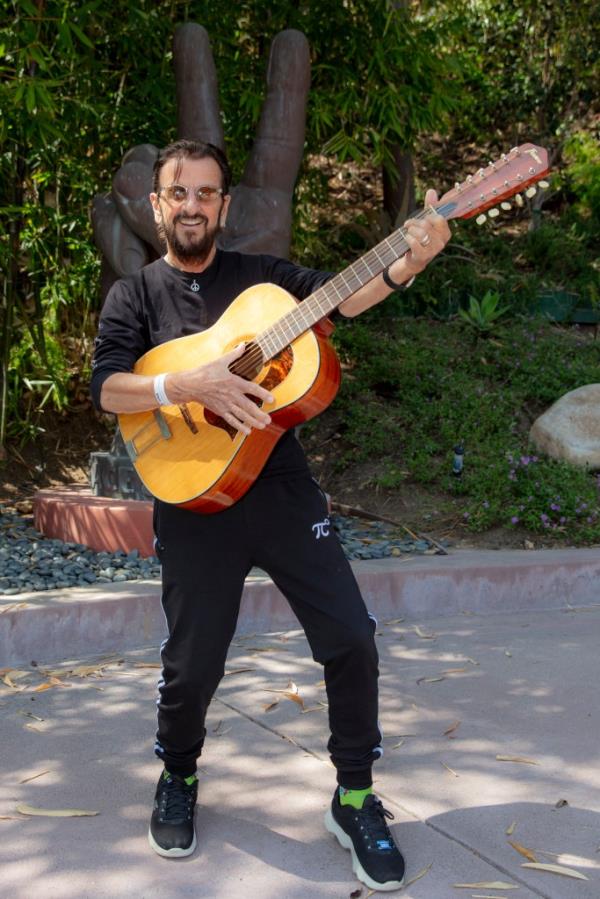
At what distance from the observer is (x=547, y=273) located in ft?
30.4

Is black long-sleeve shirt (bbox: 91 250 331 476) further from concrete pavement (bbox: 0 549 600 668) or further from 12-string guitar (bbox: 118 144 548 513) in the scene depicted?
concrete pavement (bbox: 0 549 600 668)

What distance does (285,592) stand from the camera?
9.05 ft

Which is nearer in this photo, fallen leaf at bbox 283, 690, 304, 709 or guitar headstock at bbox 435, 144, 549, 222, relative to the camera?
guitar headstock at bbox 435, 144, 549, 222

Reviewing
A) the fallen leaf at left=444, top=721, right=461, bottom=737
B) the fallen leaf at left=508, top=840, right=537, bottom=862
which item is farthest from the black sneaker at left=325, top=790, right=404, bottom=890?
the fallen leaf at left=444, top=721, right=461, bottom=737

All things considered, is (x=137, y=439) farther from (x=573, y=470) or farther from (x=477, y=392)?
(x=477, y=392)

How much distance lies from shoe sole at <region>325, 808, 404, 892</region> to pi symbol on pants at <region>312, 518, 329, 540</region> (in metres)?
0.74

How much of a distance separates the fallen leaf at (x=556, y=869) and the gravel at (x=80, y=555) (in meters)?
2.63

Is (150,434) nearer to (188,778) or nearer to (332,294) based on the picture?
(332,294)

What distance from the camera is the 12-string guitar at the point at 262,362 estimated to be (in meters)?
Result: 2.69

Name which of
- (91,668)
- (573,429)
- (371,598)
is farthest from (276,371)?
(573,429)

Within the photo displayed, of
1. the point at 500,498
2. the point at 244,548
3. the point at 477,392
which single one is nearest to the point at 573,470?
the point at 500,498

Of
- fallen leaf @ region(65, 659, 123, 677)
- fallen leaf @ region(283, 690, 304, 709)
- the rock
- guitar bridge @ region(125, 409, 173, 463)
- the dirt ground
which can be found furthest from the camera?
the rock

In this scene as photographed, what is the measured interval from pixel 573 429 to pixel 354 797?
432 cm

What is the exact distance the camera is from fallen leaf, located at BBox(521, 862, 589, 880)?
2.62 metres
